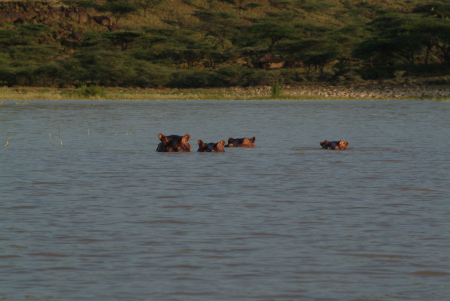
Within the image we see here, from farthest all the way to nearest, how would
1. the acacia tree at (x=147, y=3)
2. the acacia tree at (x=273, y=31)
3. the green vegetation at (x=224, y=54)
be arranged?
the acacia tree at (x=147, y=3)
the acacia tree at (x=273, y=31)
the green vegetation at (x=224, y=54)

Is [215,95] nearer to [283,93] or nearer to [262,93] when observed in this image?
[283,93]

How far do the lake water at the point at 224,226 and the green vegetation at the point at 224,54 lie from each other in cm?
3941

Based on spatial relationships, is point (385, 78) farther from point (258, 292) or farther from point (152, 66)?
point (258, 292)

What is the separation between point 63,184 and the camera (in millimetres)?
10023

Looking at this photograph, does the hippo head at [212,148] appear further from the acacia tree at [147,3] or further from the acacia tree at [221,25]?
the acacia tree at [147,3]

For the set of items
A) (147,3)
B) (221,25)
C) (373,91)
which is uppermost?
(147,3)

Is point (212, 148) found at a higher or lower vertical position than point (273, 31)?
lower

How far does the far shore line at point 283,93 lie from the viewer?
51.4m

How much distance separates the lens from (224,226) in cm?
700

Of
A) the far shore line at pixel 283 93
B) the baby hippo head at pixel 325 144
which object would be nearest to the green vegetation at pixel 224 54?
the far shore line at pixel 283 93

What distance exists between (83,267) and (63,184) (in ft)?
15.6

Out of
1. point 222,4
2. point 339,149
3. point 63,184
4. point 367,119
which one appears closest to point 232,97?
point 367,119

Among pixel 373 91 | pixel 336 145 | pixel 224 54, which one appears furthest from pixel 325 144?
pixel 224 54

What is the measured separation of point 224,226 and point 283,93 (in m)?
52.4
